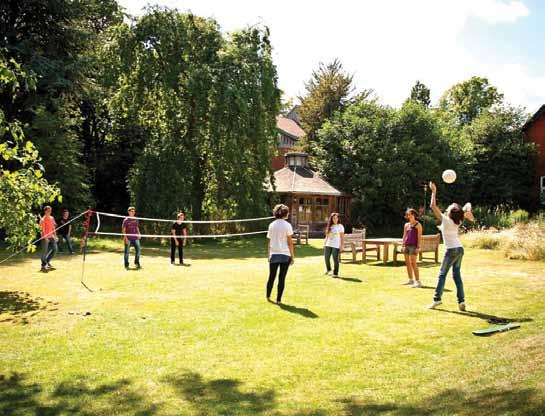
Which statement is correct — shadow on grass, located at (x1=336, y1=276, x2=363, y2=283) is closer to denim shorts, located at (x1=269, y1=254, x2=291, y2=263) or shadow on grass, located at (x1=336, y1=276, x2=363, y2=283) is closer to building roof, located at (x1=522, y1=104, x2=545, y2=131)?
denim shorts, located at (x1=269, y1=254, x2=291, y2=263)

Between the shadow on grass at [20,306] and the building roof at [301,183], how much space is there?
2204cm

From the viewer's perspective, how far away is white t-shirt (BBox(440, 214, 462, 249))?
28.2ft

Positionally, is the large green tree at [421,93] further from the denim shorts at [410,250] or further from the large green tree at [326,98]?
the denim shorts at [410,250]

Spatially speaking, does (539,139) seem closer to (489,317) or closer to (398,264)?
(398,264)

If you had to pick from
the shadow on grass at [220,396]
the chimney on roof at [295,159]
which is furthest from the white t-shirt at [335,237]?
the chimney on roof at [295,159]

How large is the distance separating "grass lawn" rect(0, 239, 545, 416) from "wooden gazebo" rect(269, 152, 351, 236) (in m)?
20.5

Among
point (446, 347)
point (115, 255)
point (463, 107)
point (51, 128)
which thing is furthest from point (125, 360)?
point (463, 107)

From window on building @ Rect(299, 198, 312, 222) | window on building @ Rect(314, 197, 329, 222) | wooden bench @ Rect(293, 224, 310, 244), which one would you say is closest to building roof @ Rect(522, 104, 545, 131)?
window on building @ Rect(314, 197, 329, 222)

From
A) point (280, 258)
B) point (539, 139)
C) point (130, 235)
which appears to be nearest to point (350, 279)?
point (280, 258)

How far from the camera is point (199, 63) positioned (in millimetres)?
25859

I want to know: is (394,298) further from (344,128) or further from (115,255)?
(344,128)

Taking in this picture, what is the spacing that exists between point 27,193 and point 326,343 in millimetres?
6122

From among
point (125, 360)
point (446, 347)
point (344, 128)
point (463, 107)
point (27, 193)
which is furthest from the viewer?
point (463, 107)

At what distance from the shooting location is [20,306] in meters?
9.33
